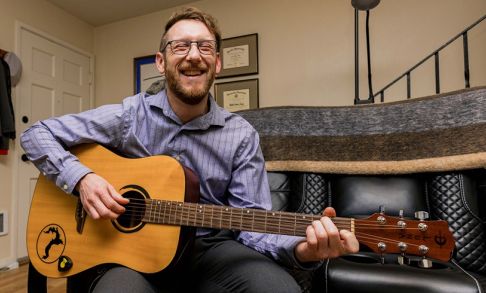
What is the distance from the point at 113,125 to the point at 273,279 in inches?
28.0

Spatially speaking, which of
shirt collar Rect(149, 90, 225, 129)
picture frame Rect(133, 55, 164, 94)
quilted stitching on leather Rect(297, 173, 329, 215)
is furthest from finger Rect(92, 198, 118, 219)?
picture frame Rect(133, 55, 164, 94)

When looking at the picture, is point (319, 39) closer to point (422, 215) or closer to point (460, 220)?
point (460, 220)

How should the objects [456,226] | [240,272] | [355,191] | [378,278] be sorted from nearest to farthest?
[240,272] < [378,278] < [456,226] < [355,191]

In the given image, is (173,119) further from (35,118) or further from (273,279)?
(35,118)

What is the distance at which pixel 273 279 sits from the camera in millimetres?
771

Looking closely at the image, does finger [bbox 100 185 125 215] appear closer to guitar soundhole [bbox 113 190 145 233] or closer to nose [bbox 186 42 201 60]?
guitar soundhole [bbox 113 190 145 233]

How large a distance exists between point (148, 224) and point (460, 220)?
124 centimetres

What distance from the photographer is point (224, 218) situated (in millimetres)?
828

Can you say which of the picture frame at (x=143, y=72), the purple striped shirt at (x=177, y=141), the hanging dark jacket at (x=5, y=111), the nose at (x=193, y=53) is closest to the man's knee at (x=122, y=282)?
the purple striped shirt at (x=177, y=141)

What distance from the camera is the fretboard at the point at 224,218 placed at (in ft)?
2.54

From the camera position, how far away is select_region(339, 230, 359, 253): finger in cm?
72

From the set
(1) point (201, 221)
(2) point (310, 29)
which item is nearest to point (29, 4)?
A: (2) point (310, 29)

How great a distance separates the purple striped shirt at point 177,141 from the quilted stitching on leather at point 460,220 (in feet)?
2.70

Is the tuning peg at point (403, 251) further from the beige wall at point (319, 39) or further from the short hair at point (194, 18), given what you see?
the beige wall at point (319, 39)
